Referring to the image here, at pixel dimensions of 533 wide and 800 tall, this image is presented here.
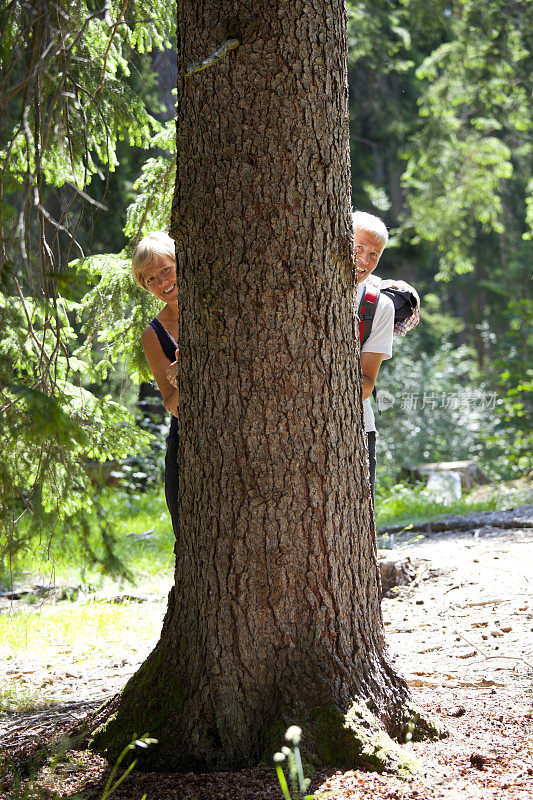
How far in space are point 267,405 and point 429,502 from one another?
6.41m

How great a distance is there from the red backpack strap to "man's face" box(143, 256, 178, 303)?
83cm

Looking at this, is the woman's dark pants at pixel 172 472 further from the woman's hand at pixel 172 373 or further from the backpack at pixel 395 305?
the backpack at pixel 395 305

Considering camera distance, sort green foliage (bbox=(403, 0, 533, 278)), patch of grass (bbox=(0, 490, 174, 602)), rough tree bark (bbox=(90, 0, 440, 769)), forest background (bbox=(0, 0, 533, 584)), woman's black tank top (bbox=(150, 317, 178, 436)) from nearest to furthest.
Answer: rough tree bark (bbox=(90, 0, 440, 769)) → forest background (bbox=(0, 0, 533, 584)) → woman's black tank top (bbox=(150, 317, 178, 436)) → patch of grass (bbox=(0, 490, 174, 602)) → green foliage (bbox=(403, 0, 533, 278))

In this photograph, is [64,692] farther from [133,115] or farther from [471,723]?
[133,115]

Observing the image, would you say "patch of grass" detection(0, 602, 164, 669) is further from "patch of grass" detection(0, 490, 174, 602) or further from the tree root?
the tree root

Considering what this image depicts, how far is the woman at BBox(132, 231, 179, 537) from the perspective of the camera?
326cm

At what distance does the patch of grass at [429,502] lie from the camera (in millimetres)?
→ 7641

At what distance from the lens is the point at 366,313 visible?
10.5ft

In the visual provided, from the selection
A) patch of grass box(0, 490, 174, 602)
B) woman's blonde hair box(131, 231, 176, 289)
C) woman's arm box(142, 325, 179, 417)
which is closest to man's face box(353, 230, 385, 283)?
woman's blonde hair box(131, 231, 176, 289)

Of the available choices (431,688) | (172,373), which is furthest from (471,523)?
(172,373)

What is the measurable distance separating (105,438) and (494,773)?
109 inches

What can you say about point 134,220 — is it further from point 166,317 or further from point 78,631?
point 78,631

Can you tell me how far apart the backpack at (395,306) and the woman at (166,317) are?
844 millimetres

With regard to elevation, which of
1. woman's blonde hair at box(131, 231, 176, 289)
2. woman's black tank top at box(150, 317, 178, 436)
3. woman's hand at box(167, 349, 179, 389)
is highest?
woman's blonde hair at box(131, 231, 176, 289)
